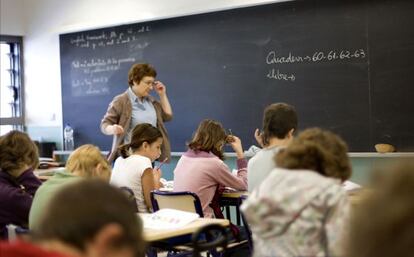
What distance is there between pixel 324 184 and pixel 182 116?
460 centimetres

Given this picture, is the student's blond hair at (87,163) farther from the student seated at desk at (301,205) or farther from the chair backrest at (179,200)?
the student seated at desk at (301,205)

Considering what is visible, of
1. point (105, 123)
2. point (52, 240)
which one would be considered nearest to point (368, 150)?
point (105, 123)

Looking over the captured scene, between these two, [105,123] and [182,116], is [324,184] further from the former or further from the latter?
[182,116]

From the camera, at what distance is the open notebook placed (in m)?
3.29

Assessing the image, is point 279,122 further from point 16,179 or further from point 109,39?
point 109,39

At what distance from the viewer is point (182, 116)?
6.85 metres

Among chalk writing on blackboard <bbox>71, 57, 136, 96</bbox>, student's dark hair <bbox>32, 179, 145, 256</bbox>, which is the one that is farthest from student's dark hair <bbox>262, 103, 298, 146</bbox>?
chalk writing on blackboard <bbox>71, 57, 136, 96</bbox>

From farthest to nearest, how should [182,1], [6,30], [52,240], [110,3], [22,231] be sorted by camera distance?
[6,30] < [110,3] < [182,1] < [22,231] < [52,240]

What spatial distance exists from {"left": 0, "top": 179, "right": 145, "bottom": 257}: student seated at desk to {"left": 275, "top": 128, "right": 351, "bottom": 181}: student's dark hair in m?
1.33

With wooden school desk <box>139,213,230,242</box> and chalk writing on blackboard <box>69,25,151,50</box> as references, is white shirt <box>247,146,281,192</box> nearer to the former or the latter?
wooden school desk <box>139,213,230,242</box>

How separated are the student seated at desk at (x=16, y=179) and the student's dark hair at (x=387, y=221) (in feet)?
10.1

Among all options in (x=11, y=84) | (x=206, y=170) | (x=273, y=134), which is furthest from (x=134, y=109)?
(x=11, y=84)

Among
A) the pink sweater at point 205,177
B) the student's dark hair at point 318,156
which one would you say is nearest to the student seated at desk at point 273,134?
the pink sweater at point 205,177

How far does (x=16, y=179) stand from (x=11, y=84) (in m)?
5.31
